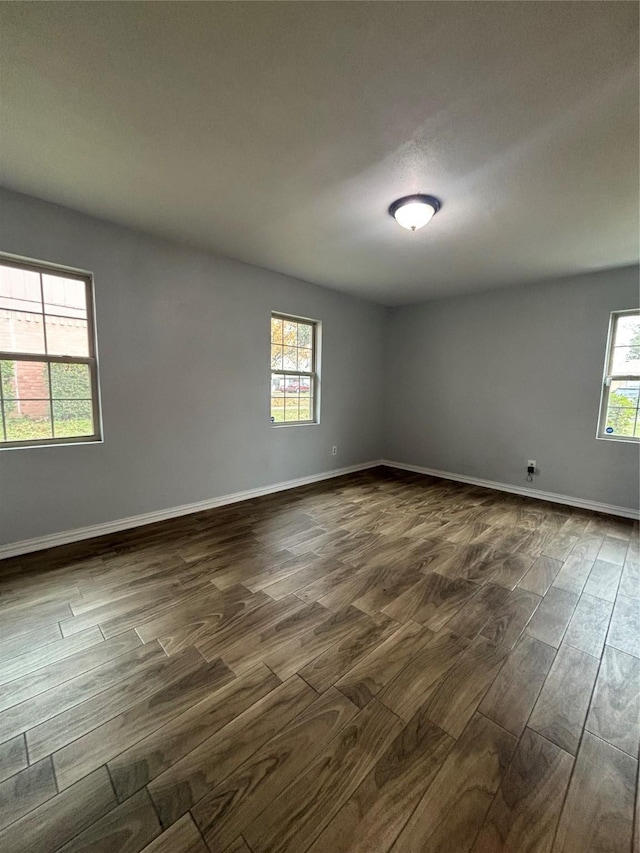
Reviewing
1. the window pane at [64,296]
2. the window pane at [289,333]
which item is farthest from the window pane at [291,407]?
the window pane at [64,296]

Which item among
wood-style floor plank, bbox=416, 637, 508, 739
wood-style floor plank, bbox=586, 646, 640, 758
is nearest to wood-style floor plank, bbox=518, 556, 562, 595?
wood-style floor plank, bbox=586, 646, 640, 758

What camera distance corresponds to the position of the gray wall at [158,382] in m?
2.61

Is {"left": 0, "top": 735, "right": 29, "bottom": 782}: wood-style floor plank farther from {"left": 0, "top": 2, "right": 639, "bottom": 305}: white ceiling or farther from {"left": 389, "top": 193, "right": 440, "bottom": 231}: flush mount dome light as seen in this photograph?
{"left": 389, "top": 193, "right": 440, "bottom": 231}: flush mount dome light

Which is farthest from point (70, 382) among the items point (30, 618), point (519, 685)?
point (519, 685)

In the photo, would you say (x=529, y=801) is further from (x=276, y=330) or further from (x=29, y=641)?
(x=276, y=330)

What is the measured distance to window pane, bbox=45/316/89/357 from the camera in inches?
106

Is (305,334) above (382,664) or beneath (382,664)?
above

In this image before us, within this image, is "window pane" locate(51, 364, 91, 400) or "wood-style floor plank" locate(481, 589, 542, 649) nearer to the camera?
→ "wood-style floor plank" locate(481, 589, 542, 649)

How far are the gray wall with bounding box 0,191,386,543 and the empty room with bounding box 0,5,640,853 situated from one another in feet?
0.09

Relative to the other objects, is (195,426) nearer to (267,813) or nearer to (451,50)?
(267,813)

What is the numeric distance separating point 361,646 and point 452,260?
11.7ft

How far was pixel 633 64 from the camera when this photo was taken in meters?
1.37

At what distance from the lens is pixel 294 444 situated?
176 inches

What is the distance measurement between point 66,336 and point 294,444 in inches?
104
